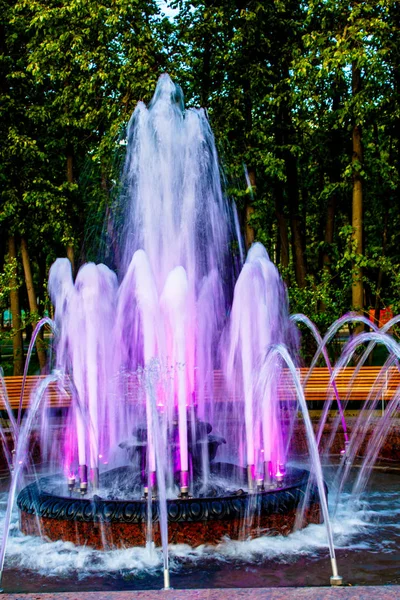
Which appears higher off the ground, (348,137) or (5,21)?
(5,21)

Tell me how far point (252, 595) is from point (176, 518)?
8.83 ft

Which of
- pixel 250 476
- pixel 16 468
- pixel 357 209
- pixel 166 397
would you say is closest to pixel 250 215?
pixel 357 209

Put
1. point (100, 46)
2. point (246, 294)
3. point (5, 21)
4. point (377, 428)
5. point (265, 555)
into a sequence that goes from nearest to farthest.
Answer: point (265, 555), point (246, 294), point (377, 428), point (100, 46), point (5, 21)

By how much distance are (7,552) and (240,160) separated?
12.2m

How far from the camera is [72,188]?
Answer: 1822 cm

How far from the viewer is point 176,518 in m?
6.92

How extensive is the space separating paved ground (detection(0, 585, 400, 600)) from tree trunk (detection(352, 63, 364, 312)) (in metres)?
12.2

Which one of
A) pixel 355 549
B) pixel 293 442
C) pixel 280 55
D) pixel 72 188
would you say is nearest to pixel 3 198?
pixel 72 188

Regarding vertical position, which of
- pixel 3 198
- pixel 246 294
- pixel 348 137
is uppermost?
pixel 348 137

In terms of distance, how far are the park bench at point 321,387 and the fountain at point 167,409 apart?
1513 mm

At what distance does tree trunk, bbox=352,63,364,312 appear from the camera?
1623 cm

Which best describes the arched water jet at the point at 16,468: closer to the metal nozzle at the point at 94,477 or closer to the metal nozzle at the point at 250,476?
the metal nozzle at the point at 94,477

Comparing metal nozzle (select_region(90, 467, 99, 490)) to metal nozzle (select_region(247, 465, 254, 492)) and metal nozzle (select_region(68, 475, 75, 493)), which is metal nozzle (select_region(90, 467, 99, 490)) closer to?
metal nozzle (select_region(68, 475, 75, 493))

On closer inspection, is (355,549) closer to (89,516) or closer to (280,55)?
(89,516)
